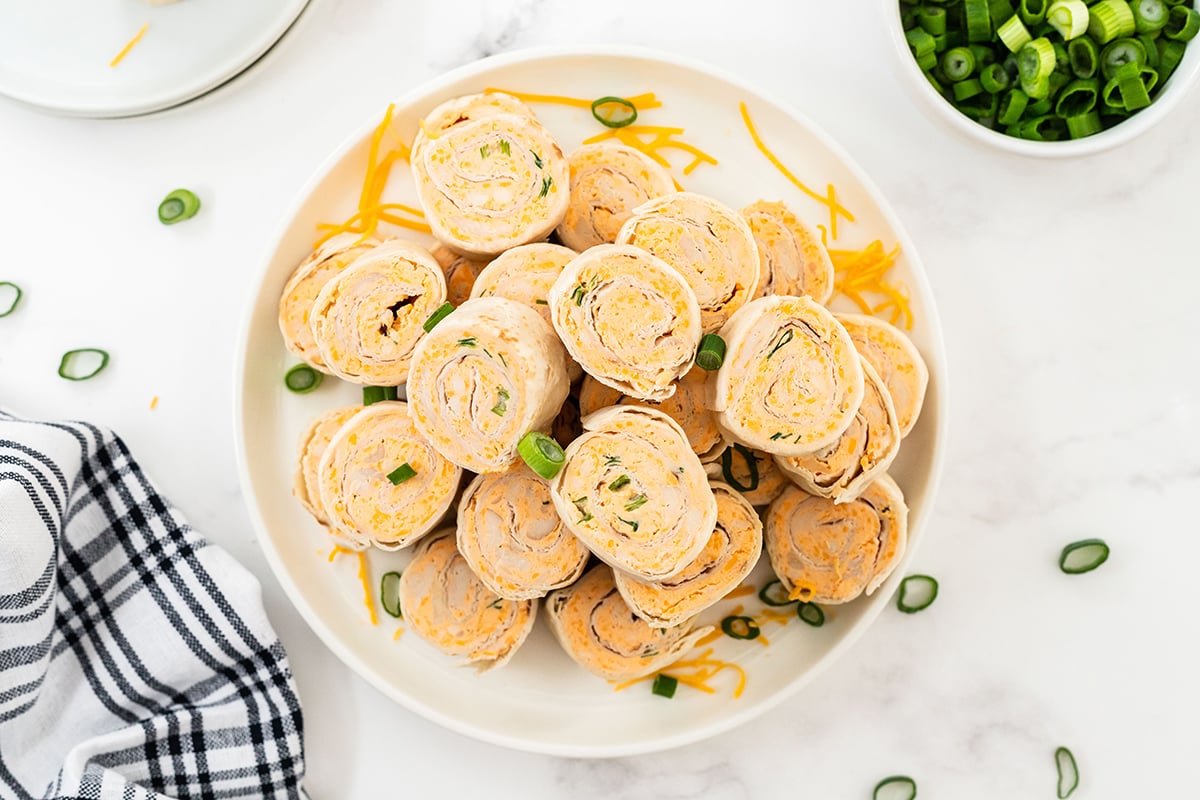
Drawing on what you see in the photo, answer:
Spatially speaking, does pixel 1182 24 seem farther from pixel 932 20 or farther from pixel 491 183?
pixel 491 183

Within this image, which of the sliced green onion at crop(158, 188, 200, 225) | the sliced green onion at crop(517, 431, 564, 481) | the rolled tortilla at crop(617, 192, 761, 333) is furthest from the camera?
the sliced green onion at crop(158, 188, 200, 225)

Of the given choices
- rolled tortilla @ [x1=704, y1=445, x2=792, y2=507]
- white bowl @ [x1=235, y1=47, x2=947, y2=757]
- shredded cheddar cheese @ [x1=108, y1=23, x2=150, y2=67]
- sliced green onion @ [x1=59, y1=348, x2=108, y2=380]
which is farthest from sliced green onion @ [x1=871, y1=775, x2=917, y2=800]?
shredded cheddar cheese @ [x1=108, y1=23, x2=150, y2=67]

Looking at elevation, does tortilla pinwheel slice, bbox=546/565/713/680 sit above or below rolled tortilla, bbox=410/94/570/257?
below

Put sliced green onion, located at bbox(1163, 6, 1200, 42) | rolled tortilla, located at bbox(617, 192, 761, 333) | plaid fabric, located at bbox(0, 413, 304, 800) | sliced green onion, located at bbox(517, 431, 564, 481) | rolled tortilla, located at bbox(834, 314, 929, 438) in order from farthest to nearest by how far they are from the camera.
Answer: plaid fabric, located at bbox(0, 413, 304, 800)
sliced green onion, located at bbox(1163, 6, 1200, 42)
rolled tortilla, located at bbox(834, 314, 929, 438)
rolled tortilla, located at bbox(617, 192, 761, 333)
sliced green onion, located at bbox(517, 431, 564, 481)

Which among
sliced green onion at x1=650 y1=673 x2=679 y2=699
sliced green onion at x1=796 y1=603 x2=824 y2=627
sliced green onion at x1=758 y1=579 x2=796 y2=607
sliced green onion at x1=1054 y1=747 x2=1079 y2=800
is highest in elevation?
sliced green onion at x1=758 y1=579 x2=796 y2=607

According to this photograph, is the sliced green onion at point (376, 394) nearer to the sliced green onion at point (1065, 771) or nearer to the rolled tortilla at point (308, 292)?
the rolled tortilla at point (308, 292)

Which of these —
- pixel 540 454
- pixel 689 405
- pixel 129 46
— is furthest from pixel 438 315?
pixel 129 46

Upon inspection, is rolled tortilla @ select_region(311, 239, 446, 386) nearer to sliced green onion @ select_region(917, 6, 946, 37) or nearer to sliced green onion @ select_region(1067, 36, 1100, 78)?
sliced green onion @ select_region(917, 6, 946, 37)

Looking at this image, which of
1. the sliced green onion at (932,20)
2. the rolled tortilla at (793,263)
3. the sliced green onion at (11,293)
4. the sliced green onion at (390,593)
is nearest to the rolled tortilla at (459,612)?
the sliced green onion at (390,593)

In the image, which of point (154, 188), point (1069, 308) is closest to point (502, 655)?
point (154, 188)
